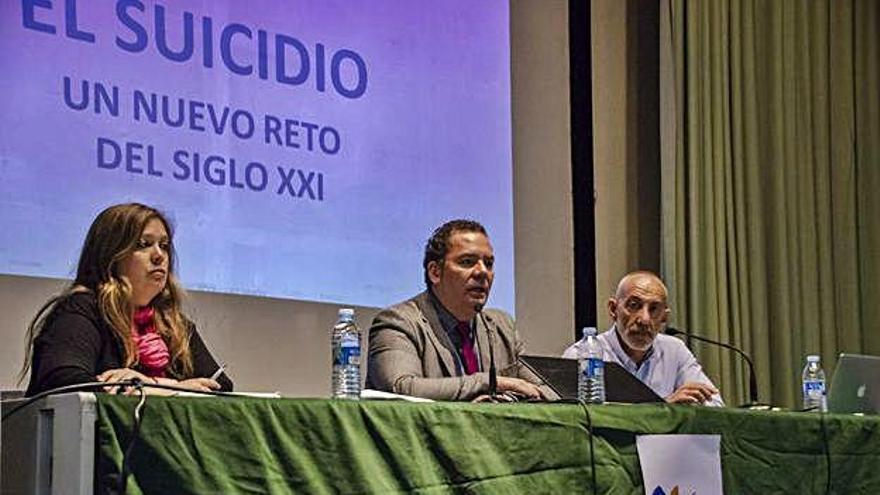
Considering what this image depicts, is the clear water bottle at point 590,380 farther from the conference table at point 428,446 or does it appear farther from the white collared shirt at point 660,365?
the white collared shirt at point 660,365

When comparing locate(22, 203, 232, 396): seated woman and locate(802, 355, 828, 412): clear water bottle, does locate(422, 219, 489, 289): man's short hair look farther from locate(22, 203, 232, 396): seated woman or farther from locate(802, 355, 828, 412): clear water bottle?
locate(802, 355, 828, 412): clear water bottle

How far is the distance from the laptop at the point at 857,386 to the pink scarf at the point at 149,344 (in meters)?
1.49

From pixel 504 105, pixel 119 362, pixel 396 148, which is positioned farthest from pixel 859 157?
pixel 119 362

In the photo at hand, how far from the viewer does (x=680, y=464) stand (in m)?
2.59

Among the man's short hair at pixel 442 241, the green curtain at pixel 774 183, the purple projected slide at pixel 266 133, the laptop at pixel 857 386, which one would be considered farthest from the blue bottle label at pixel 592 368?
the green curtain at pixel 774 183

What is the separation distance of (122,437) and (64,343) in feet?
2.73

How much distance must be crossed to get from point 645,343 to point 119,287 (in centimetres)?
173

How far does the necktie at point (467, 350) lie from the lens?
330 centimetres

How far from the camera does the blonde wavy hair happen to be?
9.04ft

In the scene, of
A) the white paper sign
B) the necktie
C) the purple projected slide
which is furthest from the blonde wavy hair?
the white paper sign

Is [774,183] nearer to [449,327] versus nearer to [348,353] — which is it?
[449,327]

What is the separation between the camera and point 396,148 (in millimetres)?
4164

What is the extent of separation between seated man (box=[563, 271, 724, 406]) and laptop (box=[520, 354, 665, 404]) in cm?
114

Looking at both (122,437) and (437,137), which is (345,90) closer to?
(437,137)
